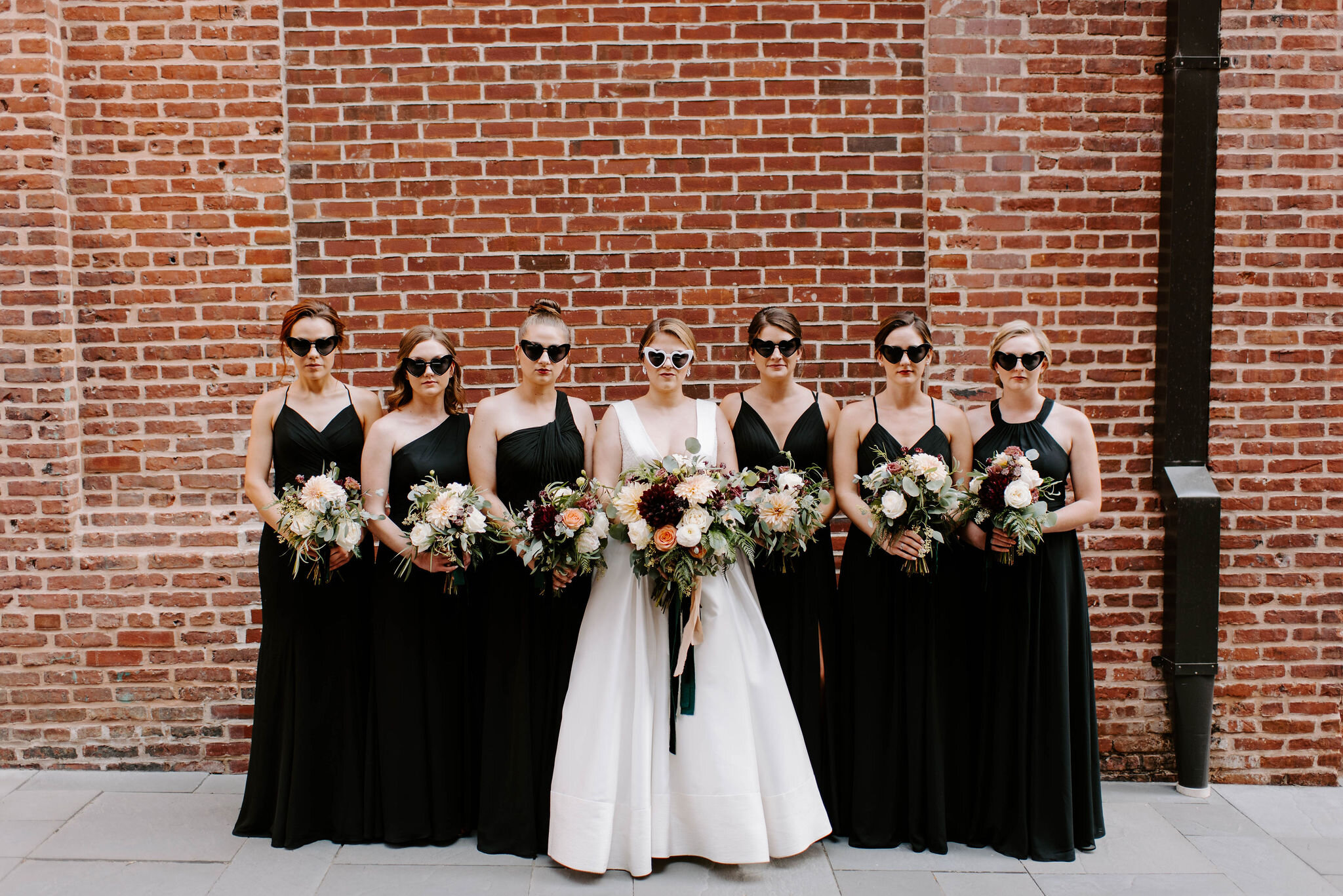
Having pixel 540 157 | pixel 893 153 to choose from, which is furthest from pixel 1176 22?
pixel 540 157

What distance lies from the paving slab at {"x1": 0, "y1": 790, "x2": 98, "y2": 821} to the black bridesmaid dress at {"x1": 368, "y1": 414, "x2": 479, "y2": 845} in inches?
68.1

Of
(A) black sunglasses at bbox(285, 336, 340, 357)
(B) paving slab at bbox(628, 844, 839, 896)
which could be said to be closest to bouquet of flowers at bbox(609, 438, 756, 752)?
(B) paving slab at bbox(628, 844, 839, 896)

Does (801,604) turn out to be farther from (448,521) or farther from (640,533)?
(448,521)

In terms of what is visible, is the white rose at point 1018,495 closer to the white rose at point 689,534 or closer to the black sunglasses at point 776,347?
the black sunglasses at point 776,347

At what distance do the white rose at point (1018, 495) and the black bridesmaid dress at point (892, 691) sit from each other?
41 cm

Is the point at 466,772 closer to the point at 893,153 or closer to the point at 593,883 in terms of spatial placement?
the point at 593,883

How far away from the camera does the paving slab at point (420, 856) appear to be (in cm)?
391

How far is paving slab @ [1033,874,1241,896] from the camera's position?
12.1 ft

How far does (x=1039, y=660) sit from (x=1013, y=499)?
0.85 m

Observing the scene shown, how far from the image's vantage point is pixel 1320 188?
4.80m

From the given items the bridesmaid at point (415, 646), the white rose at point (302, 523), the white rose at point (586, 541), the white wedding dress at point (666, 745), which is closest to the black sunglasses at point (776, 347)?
the white wedding dress at point (666, 745)

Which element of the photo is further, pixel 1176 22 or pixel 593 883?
pixel 1176 22

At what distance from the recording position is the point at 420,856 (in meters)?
3.97

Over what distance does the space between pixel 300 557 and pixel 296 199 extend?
224 cm
